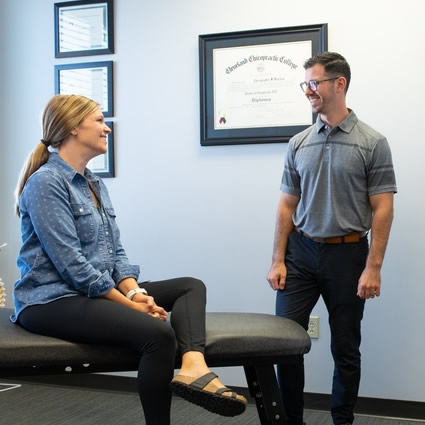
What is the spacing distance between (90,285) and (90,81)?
1.56m

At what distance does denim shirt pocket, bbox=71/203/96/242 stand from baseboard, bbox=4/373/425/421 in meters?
1.31

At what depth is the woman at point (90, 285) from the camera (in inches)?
65.3

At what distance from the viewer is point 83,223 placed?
194 cm

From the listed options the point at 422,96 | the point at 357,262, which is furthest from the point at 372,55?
the point at 357,262

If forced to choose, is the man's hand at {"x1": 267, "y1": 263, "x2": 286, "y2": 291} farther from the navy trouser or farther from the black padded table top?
the black padded table top

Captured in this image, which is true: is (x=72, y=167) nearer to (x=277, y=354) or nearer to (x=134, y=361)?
(x=134, y=361)

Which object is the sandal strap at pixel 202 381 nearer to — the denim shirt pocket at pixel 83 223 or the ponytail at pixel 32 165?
the denim shirt pocket at pixel 83 223

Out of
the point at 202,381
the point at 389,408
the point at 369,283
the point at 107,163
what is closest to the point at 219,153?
the point at 107,163

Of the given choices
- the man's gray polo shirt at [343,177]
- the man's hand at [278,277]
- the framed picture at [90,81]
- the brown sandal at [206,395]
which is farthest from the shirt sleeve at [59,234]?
the framed picture at [90,81]

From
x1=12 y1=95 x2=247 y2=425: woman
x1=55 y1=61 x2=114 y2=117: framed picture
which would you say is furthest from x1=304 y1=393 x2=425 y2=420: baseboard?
x1=55 y1=61 x2=114 y2=117: framed picture

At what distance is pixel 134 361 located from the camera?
1764 millimetres

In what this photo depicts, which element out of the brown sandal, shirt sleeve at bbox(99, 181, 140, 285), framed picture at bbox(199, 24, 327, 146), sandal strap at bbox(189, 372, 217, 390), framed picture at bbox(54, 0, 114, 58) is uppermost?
framed picture at bbox(54, 0, 114, 58)

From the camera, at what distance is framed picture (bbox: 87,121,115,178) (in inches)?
120

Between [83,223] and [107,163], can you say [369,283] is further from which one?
[107,163]
